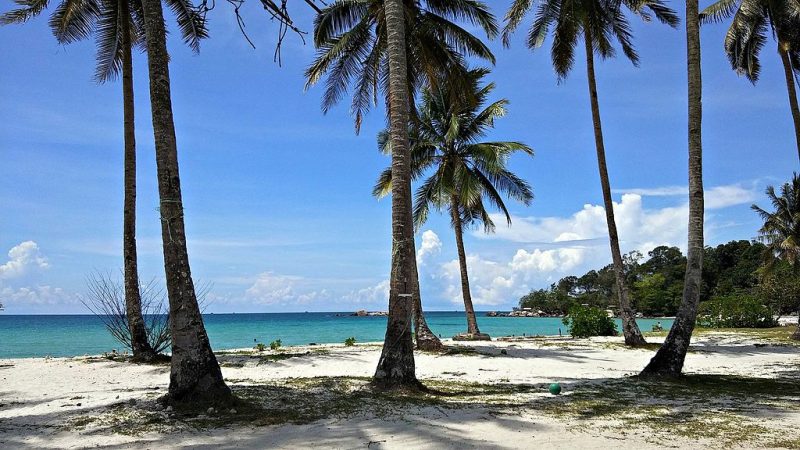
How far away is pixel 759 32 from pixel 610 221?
943 cm

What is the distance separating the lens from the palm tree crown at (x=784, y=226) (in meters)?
33.5

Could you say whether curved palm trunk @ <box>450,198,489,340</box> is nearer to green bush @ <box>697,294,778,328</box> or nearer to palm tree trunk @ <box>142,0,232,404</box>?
palm tree trunk @ <box>142,0,232,404</box>

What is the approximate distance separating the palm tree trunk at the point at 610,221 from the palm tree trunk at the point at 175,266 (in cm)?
1424

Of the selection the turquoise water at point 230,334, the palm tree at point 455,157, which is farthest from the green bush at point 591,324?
the turquoise water at point 230,334

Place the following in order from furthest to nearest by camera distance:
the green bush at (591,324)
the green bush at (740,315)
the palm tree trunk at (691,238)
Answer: the green bush at (740,315) → the green bush at (591,324) → the palm tree trunk at (691,238)

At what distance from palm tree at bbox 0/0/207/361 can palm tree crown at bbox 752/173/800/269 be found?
34.8 m

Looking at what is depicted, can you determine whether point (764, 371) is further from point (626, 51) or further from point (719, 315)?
point (719, 315)

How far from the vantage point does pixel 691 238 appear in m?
10.8

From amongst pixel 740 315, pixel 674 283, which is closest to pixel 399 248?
pixel 740 315

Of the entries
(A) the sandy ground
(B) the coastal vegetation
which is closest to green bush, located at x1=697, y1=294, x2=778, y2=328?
(B) the coastal vegetation

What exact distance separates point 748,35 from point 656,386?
16.9 metres

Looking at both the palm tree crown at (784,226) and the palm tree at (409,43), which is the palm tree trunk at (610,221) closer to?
the palm tree at (409,43)

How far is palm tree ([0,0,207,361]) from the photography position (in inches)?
531

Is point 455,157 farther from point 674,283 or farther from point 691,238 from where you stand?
point 674,283
